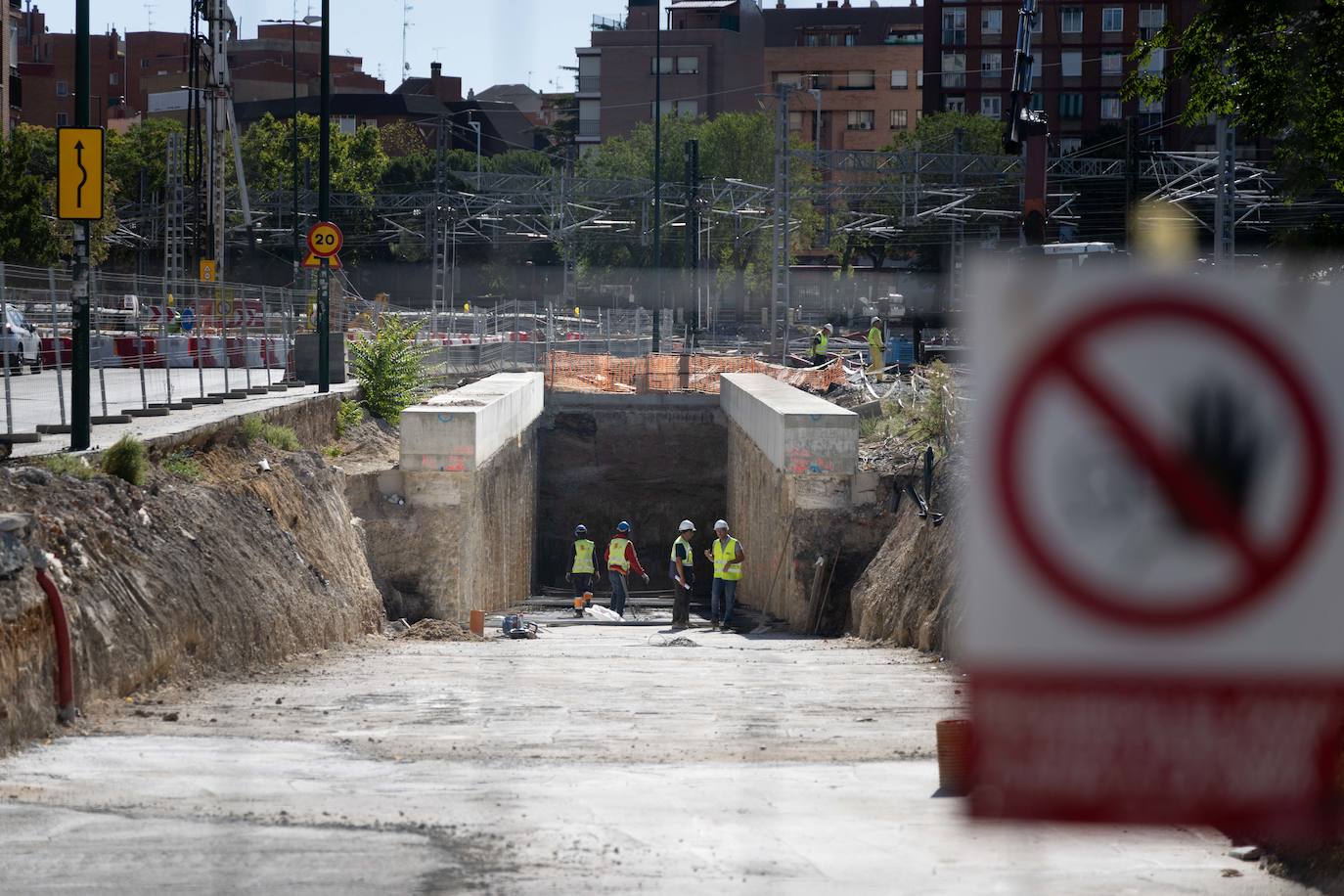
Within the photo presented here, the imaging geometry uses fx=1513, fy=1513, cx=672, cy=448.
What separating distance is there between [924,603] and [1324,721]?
13804 mm

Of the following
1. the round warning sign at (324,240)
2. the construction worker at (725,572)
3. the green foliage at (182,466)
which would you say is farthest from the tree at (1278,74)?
the round warning sign at (324,240)

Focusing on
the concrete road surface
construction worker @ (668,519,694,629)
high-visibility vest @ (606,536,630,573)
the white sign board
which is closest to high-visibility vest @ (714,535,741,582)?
construction worker @ (668,519,694,629)

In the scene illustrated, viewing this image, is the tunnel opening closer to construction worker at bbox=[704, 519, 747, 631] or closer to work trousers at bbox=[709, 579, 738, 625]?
work trousers at bbox=[709, 579, 738, 625]

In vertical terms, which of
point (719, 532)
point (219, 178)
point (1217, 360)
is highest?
point (219, 178)

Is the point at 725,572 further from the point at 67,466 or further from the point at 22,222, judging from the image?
the point at 22,222

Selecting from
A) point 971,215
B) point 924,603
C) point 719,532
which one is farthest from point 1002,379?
point 971,215

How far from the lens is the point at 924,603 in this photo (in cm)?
1619

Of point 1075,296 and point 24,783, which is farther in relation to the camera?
point 24,783

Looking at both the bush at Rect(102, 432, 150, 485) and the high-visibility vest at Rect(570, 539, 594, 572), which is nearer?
the bush at Rect(102, 432, 150, 485)

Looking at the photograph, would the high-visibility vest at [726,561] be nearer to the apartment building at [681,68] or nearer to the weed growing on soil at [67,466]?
the weed growing on soil at [67,466]

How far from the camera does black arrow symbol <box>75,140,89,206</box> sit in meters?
13.7

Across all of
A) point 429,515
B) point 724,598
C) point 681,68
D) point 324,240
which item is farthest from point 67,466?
point 681,68

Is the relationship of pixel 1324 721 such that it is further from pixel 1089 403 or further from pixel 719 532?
pixel 719 532

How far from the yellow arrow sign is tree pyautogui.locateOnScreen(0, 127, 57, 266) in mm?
37828
